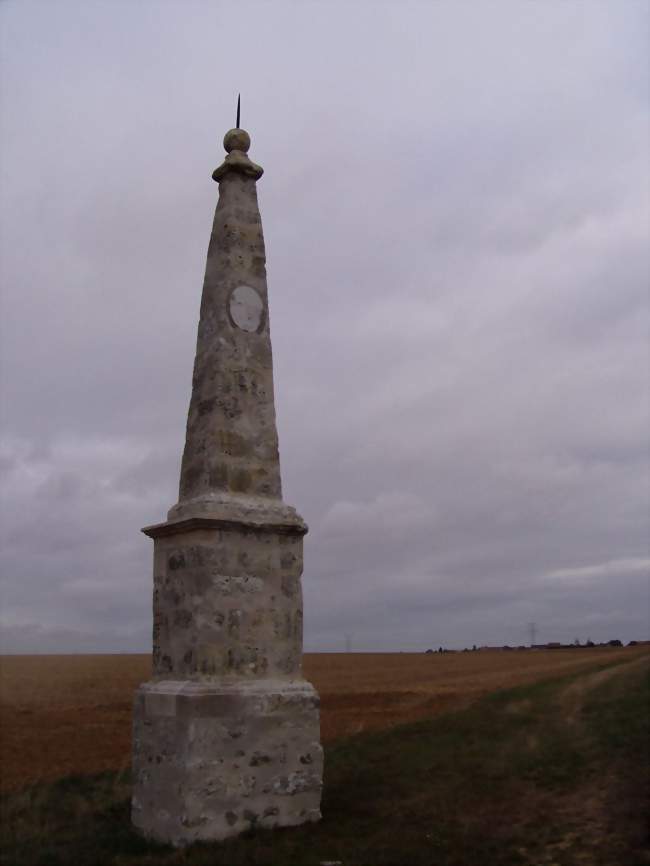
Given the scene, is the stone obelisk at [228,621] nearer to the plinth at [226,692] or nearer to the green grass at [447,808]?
the plinth at [226,692]

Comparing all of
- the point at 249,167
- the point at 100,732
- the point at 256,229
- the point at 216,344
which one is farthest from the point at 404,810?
the point at 100,732

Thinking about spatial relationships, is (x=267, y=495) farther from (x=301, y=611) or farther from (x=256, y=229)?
(x=256, y=229)

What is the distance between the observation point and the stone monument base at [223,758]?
848 cm

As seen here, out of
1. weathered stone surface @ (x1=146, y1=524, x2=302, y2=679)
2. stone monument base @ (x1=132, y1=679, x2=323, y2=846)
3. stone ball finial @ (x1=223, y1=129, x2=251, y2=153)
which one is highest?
stone ball finial @ (x1=223, y1=129, x2=251, y2=153)

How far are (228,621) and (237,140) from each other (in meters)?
6.11

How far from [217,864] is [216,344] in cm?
557

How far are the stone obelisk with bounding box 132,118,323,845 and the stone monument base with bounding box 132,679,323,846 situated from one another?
1 cm

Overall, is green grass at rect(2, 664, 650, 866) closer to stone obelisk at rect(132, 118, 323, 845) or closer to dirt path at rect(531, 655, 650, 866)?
dirt path at rect(531, 655, 650, 866)

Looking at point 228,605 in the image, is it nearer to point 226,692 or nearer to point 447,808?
point 226,692

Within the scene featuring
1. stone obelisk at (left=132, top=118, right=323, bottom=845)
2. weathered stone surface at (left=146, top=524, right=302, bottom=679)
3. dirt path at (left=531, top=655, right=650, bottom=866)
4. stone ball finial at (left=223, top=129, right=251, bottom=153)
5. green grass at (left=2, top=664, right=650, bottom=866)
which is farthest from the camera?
stone ball finial at (left=223, top=129, right=251, bottom=153)

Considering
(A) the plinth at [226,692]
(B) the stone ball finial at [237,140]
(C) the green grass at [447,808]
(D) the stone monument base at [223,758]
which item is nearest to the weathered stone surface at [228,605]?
(A) the plinth at [226,692]

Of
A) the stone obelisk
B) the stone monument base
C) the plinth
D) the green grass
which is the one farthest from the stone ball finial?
the green grass

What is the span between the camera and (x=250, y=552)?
9.39 m

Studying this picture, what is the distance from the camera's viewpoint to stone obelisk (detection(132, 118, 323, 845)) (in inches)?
340
